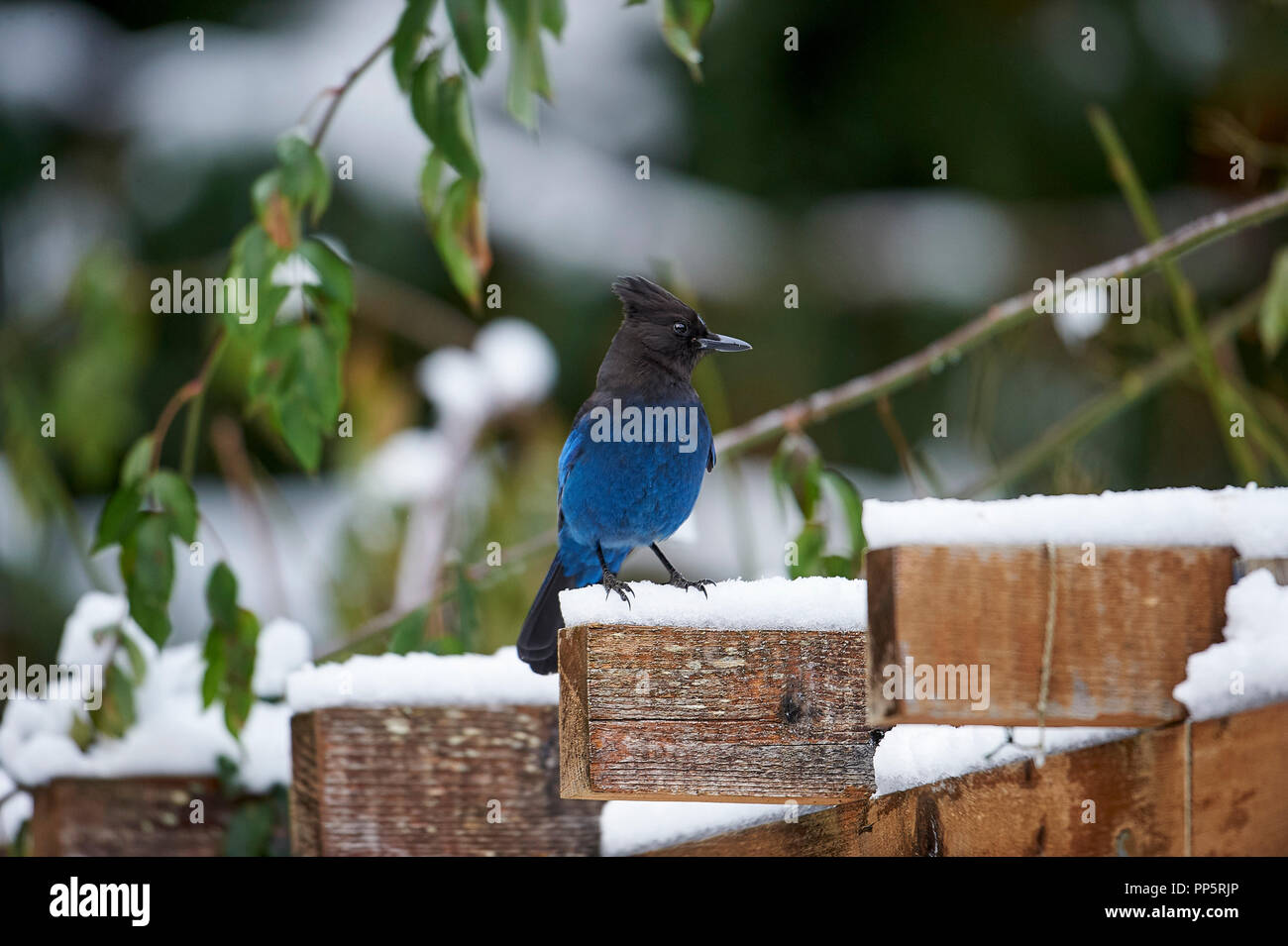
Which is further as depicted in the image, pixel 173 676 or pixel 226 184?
pixel 226 184

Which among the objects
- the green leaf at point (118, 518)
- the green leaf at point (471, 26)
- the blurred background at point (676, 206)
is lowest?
the green leaf at point (118, 518)

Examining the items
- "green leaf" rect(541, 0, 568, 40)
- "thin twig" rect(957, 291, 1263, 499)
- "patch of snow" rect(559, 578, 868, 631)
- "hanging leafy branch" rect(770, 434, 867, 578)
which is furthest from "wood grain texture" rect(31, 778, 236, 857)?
"thin twig" rect(957, 291, 1263, 499)

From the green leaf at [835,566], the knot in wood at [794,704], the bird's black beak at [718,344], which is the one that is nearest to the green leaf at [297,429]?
the bird's black beak at [718,344]

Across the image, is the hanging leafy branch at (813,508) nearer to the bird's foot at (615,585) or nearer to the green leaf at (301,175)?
the bird's foot at (615,585)

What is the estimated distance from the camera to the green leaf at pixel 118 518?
2.68 metres

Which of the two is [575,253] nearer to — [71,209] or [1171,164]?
[71,209]

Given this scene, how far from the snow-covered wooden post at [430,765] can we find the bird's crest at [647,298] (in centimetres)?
75

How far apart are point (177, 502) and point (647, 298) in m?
0.90

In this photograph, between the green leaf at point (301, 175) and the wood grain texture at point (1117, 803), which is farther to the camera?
the green leaf at point (301, 175)

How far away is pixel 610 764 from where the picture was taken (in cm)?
165

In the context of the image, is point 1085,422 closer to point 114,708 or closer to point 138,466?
point 138,466

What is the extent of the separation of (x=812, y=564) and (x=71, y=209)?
4.99 meters

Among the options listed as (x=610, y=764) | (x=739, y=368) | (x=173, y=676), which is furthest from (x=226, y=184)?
(x=610, y=764)

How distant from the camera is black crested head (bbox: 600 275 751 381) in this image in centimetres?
281
